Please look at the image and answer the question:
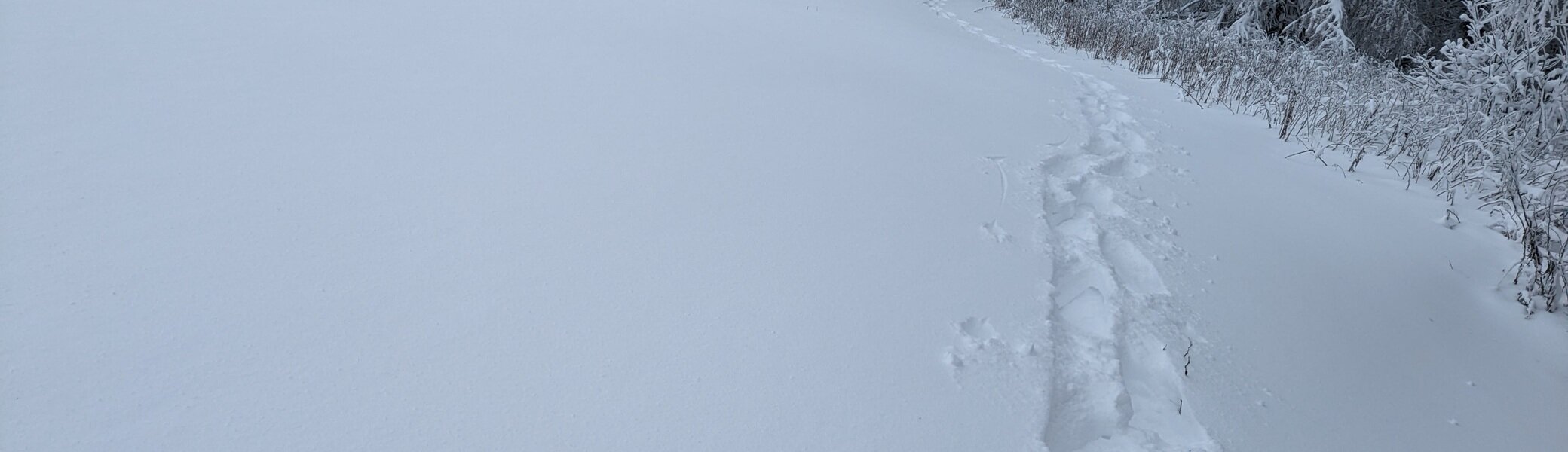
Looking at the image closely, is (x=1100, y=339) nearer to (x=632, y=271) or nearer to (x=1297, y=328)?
(x=1297, y=328)

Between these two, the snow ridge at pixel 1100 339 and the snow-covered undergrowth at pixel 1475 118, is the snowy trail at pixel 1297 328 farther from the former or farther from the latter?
the snow-covered undergrowth at pixel 1475 118

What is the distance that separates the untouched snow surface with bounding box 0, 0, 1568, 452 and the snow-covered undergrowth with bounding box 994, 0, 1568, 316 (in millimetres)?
196

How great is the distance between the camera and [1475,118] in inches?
154

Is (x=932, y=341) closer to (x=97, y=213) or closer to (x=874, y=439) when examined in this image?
(x=874, y=439)

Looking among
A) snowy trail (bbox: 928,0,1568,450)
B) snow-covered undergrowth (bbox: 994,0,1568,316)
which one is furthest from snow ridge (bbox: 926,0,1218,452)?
snow-covered undergrowth (bbox: 994,0,1568,316)

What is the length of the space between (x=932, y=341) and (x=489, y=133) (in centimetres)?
153

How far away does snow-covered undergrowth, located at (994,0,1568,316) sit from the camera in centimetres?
319

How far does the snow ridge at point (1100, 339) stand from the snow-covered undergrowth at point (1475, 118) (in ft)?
4.54

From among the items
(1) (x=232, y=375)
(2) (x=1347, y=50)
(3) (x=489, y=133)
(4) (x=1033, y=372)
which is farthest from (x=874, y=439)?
(2) (x=1347, y=50)

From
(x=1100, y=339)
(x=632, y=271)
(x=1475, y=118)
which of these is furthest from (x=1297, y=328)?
(x=1475, y=118)

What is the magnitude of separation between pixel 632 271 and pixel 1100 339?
3.83 feet

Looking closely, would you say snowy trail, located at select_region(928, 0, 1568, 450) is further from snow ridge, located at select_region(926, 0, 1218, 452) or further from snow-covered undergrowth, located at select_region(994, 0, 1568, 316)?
snow-covered undergrowth, located at select_region(994, 0, 1568, 316)

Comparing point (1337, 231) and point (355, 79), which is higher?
point (355, 79)

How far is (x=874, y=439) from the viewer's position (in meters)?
1.50
